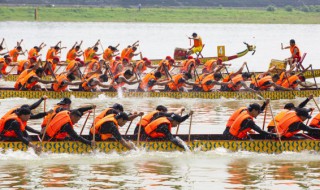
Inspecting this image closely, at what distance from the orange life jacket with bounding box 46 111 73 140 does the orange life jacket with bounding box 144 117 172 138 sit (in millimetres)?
1858

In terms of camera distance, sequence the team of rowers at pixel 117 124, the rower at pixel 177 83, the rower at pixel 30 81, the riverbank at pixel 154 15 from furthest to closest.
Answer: the riverbank at pixel 154 15 → the rower at pixel 177 83 → the rower at pixel 30 81 → the team of rowers at pixel 117 124

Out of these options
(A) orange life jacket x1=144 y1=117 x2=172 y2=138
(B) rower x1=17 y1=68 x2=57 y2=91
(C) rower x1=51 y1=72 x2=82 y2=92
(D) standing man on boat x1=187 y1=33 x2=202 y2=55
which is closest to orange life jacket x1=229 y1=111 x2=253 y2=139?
(A) orange life jacket x1=144 y1=117 x2=172 y2=138

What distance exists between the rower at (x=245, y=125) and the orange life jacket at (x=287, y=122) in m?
0.23

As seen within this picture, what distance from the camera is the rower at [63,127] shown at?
2150 centimetres

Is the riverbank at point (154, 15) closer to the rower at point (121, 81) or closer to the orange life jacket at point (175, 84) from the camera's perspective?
the rower at point (121, 81)

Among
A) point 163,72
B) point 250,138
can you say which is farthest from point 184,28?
point 250,138

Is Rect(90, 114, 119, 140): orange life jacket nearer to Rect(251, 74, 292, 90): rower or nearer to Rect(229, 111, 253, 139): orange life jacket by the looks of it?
Rect(229, 111, 253, 139): orange life jacket

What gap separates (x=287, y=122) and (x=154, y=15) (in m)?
97.5

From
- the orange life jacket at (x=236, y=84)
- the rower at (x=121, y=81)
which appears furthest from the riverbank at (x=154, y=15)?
the orange life jacket at (x=236, y=84)

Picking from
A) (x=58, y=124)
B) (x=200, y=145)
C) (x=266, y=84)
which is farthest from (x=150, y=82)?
(x=58, y=124)

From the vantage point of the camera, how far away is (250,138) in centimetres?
2314

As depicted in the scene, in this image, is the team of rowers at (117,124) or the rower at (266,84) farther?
the rower at (266,84)

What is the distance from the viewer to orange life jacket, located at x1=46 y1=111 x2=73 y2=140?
70.5ft

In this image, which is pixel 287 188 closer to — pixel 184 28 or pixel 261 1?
pixel 184 28
